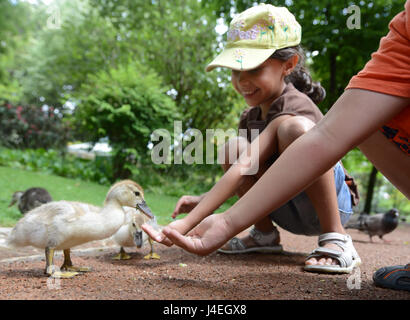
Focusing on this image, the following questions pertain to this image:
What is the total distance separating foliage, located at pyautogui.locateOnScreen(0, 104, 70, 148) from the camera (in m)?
11.8

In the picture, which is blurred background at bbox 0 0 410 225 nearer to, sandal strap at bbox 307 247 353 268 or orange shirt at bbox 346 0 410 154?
sandal strap at bbox 307 247 353 268

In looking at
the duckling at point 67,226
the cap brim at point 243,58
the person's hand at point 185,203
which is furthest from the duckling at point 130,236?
the cap brim at point 243,58

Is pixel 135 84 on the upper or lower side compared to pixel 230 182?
upper

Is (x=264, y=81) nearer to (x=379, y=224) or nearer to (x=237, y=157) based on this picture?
(x=237, y=157)

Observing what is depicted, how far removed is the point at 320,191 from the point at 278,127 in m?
0.43

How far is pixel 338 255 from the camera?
2.14m

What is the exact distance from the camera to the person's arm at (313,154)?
131cm

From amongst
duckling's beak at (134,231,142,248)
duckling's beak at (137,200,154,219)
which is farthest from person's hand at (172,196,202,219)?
duckling's beak at (134,231,142,248)

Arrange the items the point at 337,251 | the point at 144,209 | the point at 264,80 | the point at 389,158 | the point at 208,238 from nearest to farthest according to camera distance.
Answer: the point at 208,238, the point at 389,158, the point at 337,251, the point at 144,209, the point at 264,80

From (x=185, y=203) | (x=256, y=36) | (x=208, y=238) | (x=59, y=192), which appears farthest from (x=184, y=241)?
(x=59, y=192)

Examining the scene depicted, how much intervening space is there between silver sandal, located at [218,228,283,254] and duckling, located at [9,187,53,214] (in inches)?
92.1

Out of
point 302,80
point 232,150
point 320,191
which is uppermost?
point 302,80

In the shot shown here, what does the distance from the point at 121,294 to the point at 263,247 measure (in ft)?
4.91

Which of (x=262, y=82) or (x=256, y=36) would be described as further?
(x=262, y=82)
